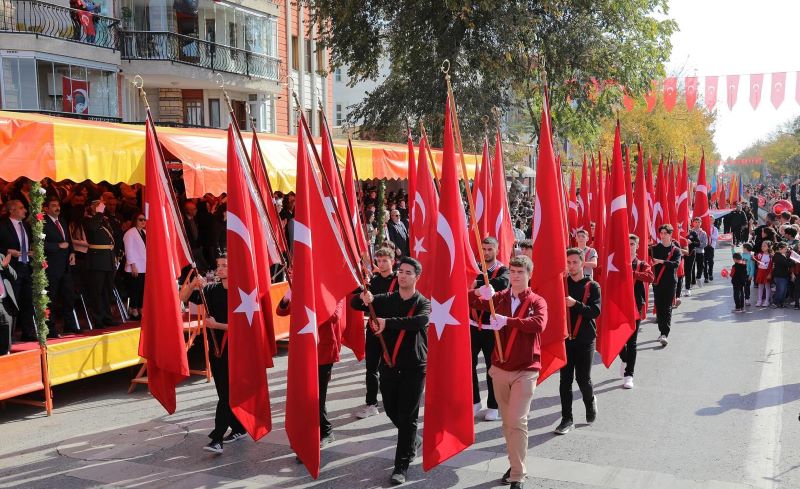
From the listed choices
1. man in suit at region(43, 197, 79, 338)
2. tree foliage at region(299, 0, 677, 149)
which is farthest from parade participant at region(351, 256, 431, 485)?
tree foliage at region(299, 0, 677, 149)

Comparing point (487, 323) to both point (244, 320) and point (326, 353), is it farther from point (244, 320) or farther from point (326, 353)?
point (244, 320)

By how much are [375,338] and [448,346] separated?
189 cm

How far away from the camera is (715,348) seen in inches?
489

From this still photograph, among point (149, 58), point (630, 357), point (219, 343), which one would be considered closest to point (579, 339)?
point (630, 357)

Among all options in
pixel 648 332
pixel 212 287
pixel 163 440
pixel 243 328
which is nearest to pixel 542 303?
pixel 243 328

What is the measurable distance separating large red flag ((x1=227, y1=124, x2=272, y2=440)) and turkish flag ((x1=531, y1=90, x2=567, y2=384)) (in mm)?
2619

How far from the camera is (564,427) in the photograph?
26.5 ft

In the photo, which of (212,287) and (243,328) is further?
(212,287)

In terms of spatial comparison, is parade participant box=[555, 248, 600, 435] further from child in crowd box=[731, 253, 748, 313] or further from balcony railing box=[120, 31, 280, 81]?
balcony railing box=[120, 31, 280, 81]

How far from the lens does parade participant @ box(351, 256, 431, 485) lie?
678cm

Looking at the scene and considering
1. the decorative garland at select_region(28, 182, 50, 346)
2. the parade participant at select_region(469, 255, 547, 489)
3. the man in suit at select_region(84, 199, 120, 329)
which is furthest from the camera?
the man in suit at select_region(84, 199, 120, 329)

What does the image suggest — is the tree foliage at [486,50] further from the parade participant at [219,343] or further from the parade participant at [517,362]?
the parade participant at [517,362]

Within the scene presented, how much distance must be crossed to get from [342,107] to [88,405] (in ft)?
138

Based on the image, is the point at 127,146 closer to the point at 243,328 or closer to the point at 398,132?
the point at 243,328
